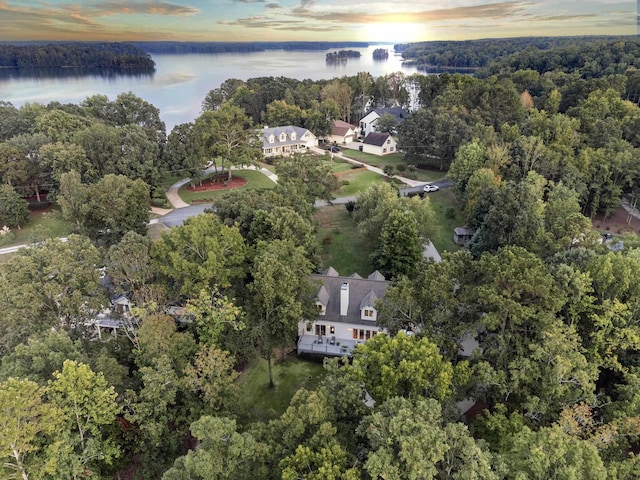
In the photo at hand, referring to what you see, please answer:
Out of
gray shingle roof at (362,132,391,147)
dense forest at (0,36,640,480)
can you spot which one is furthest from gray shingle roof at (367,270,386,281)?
gray shingle roof at (362,132,391,147)

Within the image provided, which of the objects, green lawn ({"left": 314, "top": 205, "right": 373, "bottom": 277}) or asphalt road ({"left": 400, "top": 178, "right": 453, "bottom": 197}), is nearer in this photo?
green lawn ({"left": 314, "top": 205, "right": 373, "bottom": 277})

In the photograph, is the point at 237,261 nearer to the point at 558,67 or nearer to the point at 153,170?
the point at 153,170

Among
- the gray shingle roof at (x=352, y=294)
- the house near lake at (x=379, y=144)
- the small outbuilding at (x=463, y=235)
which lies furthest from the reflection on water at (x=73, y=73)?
the gray shingle roof at (x=352, y=294)

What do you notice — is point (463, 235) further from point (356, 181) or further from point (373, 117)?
point (373, 117)

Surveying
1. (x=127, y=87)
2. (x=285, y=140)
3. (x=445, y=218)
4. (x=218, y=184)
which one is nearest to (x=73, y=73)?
(x=127, y=87)

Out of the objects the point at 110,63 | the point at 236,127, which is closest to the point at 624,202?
the point at 236,127

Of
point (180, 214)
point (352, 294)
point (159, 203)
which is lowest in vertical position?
point (180, 214)

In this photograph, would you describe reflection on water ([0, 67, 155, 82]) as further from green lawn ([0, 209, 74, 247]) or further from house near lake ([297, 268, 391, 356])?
house near lake ([297, 268, 391, 356])
